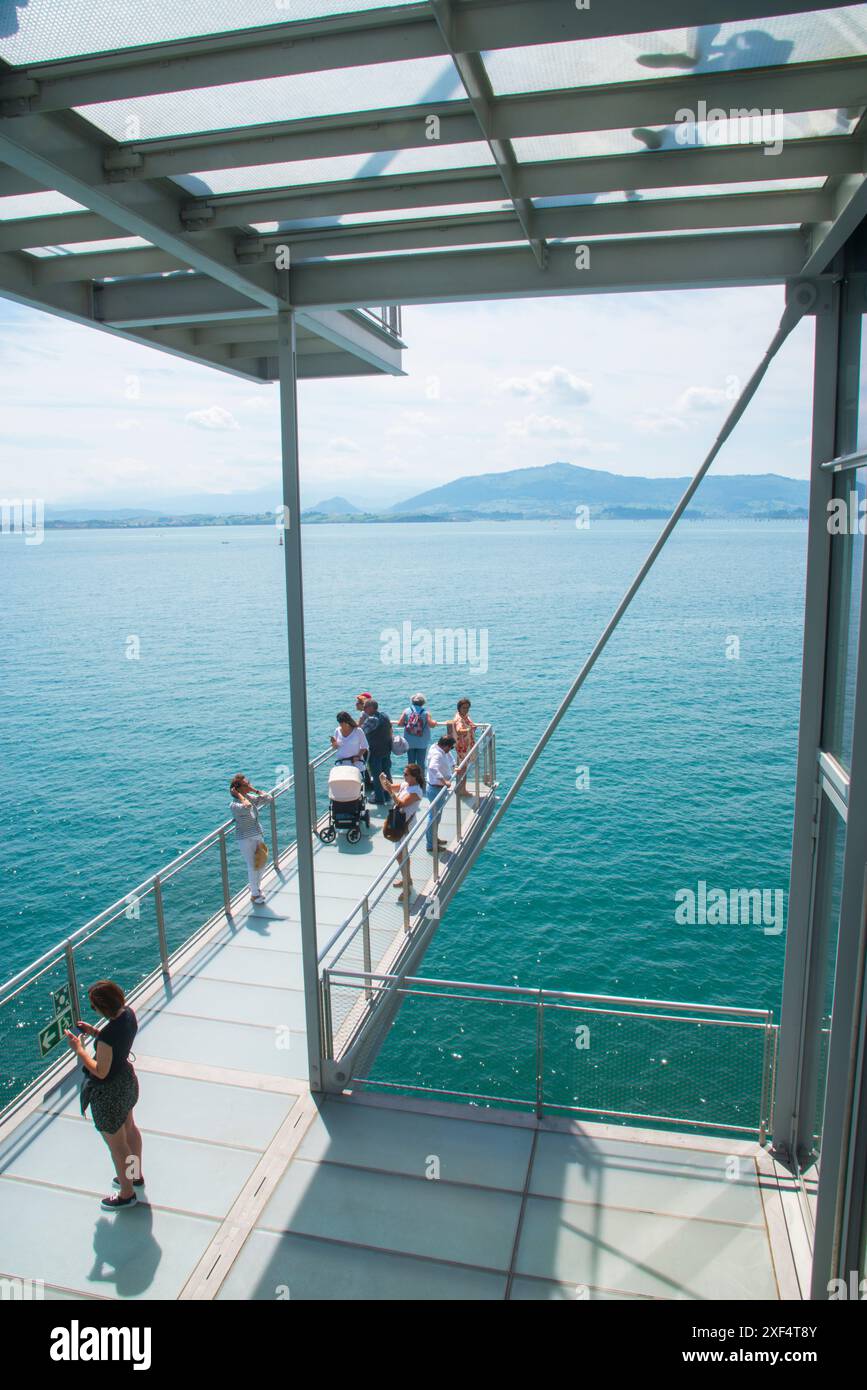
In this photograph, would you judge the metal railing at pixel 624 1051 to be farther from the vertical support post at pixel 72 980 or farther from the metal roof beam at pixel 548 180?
the metal roof beam at pixel 548 180

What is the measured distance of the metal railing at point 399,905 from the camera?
17.9 ft

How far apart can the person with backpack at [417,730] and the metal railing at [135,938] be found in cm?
93

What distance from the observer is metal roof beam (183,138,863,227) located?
3.08 meters

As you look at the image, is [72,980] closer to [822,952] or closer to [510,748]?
[822,952]

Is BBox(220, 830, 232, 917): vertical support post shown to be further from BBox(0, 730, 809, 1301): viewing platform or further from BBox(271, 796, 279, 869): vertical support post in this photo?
BBox(0, 730, 809, 1301): viewing platform

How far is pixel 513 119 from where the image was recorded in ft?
9.25

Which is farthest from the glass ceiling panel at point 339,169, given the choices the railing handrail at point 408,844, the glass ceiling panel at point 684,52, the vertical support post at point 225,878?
the vertical support post at point 225,878

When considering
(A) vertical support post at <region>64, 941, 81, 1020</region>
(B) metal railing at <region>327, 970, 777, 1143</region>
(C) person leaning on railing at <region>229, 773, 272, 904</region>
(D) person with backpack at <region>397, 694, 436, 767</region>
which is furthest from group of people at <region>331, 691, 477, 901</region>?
(A) vertical support post at <region>64, 941, 81, 1020</region>

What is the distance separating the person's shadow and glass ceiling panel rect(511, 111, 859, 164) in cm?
485

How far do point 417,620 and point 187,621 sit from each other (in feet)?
53.9

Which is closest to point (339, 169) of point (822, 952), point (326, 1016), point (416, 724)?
point (822, 952)

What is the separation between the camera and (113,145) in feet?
10.2

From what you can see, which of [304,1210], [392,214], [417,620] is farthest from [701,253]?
[417,620]

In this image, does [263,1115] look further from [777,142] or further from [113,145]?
[777,142]
